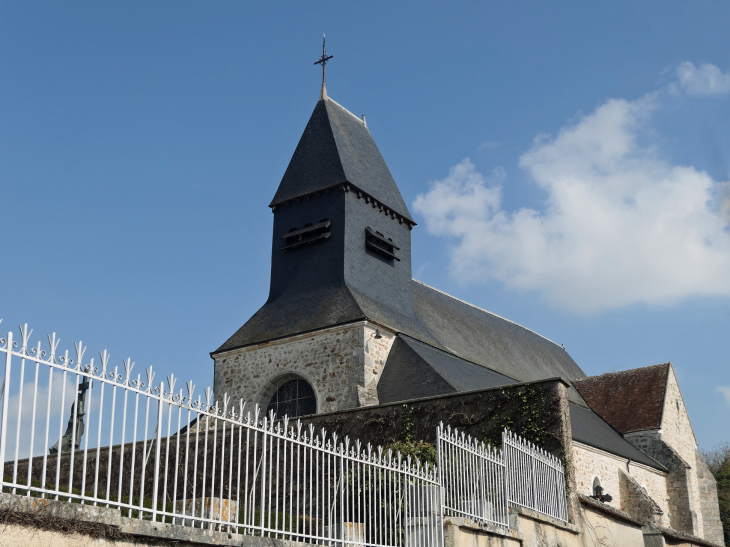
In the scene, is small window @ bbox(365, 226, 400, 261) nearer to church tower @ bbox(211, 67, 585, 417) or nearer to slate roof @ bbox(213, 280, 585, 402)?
church tower @ bbox(211, 67, 585, 417)

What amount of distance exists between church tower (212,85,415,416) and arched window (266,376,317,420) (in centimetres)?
3

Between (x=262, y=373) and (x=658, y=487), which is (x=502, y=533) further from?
(x=658, y=487)

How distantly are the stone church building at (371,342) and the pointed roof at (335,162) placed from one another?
43 mm

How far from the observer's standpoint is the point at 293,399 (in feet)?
61.1

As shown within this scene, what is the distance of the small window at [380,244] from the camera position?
20.2 m

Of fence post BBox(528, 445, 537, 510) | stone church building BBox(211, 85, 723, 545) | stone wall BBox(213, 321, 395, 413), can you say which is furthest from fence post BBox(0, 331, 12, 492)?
stone wall BBox(213, 321, 395, 413)

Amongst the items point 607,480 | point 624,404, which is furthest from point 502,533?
point 624,404

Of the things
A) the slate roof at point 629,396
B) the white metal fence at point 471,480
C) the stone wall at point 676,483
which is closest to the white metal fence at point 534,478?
the white metal fence at point 471,480

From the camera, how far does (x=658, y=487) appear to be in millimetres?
22750

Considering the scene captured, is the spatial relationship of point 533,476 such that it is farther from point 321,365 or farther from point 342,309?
point 342,309

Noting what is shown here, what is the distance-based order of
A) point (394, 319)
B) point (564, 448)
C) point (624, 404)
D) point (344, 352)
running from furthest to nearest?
point (624, 404) < point (394, 319) < point (344, 352) < point (564, 448)

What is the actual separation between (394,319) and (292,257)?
322cm

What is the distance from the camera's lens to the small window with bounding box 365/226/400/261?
66.3 ft

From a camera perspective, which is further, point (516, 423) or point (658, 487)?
point (658, 487)
